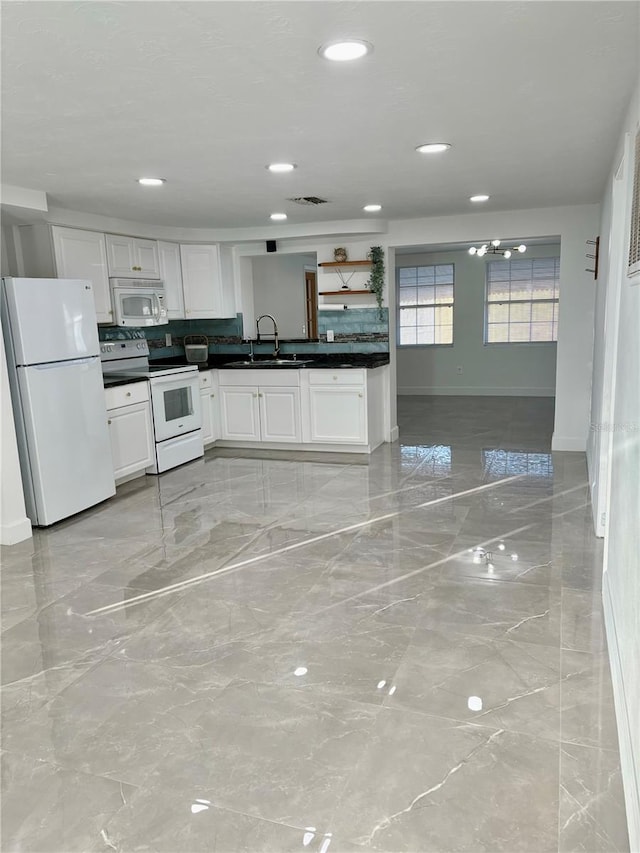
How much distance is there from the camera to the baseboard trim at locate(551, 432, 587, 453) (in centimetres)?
579

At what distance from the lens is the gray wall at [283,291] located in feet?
28.9

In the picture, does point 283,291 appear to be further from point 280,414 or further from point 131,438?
point 131,438

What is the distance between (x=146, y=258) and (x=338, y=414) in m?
2.36

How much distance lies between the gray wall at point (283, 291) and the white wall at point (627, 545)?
247 inches

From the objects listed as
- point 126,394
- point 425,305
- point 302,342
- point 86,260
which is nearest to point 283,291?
point 425,305

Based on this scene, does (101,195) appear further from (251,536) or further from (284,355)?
(284,355)

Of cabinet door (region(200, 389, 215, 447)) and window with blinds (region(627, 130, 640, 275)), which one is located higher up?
window with blinds (region(627, 130, 640, 275))

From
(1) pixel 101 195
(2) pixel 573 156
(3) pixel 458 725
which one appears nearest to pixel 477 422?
(2) pixel 573 156

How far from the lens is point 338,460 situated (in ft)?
19.3

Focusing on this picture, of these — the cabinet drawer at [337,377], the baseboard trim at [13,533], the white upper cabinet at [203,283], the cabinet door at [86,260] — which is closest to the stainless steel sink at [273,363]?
the cabinet drawer at [337,377]

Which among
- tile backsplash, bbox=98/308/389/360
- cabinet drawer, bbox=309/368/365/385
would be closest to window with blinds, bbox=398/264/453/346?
tile backsplash, bbox=98/308/389/360

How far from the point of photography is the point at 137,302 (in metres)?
5.63

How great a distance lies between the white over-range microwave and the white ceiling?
124cm

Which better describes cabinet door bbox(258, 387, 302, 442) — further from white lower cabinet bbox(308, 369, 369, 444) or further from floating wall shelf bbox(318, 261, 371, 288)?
floating wall shelf bbox(318, 261, 371, 288)
